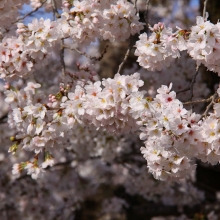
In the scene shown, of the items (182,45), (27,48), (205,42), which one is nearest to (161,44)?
(182,45)

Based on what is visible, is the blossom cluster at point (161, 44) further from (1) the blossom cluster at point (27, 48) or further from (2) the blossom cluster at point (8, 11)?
(2) the blossom cluster at point (8, 11)

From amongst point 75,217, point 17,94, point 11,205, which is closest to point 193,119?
point 17,94

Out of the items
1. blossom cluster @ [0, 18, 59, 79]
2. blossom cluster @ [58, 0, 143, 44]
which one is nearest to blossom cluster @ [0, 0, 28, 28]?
blossom cluster @ [0, 18, 59, 79]

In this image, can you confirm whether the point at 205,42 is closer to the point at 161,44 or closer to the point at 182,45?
the point at 182,45

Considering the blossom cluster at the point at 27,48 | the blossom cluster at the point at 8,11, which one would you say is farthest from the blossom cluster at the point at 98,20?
the blossom cluster at the point at 8,11

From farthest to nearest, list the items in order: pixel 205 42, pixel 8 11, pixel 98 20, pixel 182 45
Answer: pixel 8 11 < pixel 98 20 < pixel 182 45 < pixel 205 42

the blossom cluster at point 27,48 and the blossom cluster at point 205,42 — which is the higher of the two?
the blossom cluster at point 205,42

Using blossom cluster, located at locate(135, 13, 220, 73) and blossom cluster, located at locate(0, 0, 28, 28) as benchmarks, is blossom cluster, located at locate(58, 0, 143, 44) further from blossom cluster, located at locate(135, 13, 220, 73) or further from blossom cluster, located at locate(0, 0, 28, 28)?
blossom cluster, located at locate(0, 0, 28, 28)

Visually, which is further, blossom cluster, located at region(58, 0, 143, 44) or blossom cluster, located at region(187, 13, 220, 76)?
blossom cluster, located at region(58, 0, 143, 44)

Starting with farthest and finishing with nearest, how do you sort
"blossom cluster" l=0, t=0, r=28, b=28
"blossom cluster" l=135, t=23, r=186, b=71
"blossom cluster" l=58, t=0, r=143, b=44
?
1. "blossom cluster" l=0, t=0, r=28, b=28
2. "blossom cluster" l=58, t=0, r=143, b=44
3. "blossom cluster" l=135, t=23, r=186, b=71

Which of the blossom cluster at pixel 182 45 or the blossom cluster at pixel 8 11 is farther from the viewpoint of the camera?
the blossom cluster at pixel 8 11

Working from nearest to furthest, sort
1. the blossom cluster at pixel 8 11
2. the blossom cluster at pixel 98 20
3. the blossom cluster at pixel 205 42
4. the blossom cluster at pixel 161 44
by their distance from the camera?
the blossom cluster at pixel 205 42
the blossom cluster at pixel 161 44
the blossom cluster at pixel 98 20
the blossom cluster at pixel 8 11
